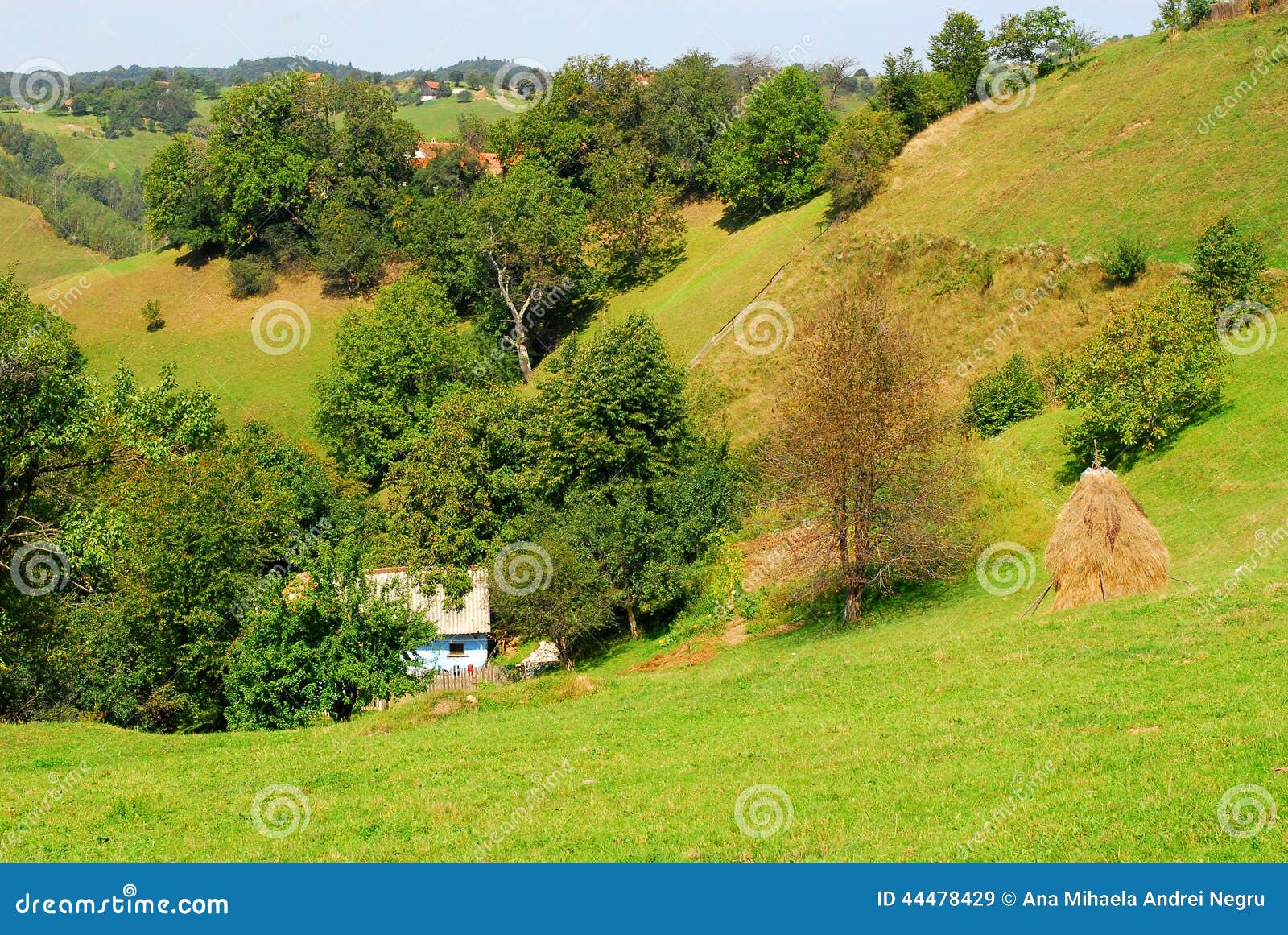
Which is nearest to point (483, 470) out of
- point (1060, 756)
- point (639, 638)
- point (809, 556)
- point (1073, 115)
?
point (639, 638)

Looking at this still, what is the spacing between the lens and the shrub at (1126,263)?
52469 mm

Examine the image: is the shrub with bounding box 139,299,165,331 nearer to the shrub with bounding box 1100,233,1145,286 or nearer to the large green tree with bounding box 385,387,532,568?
the large green tree with bounding box 385,387,532,568

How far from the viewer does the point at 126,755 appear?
2170cm

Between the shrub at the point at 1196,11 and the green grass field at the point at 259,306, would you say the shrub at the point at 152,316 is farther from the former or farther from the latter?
the shrub at the point at 1196,11
